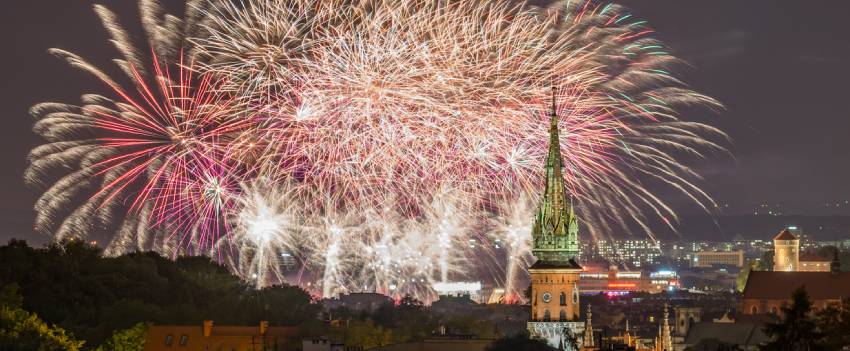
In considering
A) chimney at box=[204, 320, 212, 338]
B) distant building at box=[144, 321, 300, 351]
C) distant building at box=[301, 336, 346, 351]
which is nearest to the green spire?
distant building at box=[301, 336, 346, 351]

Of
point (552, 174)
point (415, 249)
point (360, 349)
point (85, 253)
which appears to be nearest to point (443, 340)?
point (360, 349)

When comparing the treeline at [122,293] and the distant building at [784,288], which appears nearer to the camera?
the treeline at [122,293]

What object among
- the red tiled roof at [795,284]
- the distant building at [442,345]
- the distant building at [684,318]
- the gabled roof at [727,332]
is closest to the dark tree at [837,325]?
the distant building at [442,345]

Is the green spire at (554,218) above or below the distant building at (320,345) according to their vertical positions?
above

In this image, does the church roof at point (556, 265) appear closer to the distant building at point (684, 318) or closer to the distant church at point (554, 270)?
the distant church at point (554, 270)

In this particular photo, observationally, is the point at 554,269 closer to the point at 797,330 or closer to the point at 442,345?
the point at 442,345

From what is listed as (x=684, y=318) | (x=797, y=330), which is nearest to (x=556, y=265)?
(x=797, y=330)
